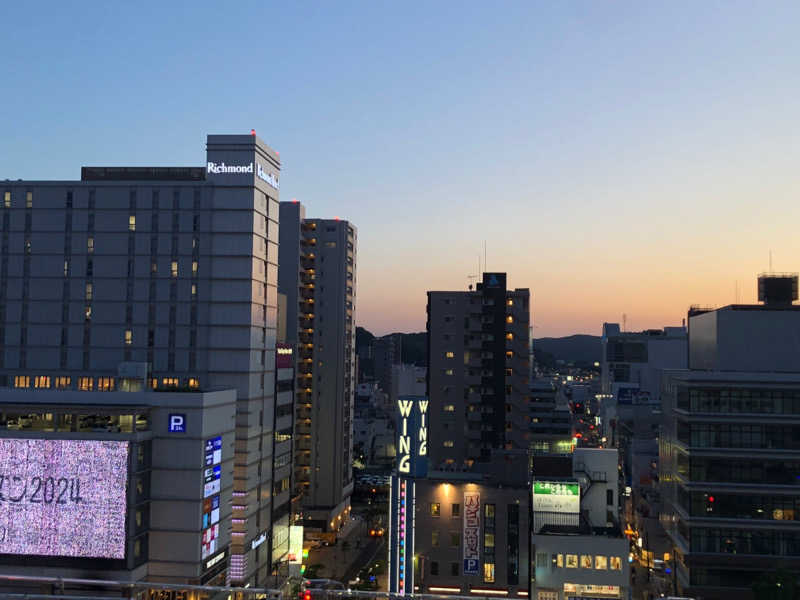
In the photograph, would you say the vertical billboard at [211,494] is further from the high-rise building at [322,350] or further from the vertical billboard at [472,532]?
the high-rise building at [322,350]

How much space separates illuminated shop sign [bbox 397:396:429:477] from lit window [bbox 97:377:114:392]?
103 feet

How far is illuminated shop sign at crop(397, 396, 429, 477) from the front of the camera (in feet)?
218

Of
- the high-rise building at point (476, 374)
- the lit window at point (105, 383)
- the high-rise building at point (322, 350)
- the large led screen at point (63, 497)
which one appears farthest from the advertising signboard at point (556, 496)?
the high-rise building at point (322, 350)

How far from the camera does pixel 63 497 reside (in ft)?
186

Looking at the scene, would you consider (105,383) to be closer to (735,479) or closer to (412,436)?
(412,436)

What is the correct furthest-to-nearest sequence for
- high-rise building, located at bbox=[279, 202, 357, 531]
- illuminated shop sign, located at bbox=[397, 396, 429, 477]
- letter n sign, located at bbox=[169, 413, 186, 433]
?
high-rise building, located at bbox=[279, 202, 357, 531], illuminated shop sign, located at bbox=[397, 396, 429, 477], letter n sign, located at bbox=[169, 413, 186, 433]

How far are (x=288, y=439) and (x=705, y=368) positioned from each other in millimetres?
46585

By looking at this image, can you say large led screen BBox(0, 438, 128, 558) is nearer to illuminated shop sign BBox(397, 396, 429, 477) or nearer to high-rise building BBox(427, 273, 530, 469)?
illuminated shop sign BBox(397, 396, 429, 477)

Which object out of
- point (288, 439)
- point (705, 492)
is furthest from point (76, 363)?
point (705, 492)

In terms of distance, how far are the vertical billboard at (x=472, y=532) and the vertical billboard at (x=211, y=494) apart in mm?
22248

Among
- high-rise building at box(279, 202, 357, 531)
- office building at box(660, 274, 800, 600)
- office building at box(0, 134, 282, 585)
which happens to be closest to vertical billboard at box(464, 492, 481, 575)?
office building at box(660, 274, 800, 600)

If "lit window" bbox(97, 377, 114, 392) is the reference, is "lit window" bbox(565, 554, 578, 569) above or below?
below

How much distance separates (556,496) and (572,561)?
7.27 m

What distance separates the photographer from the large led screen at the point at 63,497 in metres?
55.8
